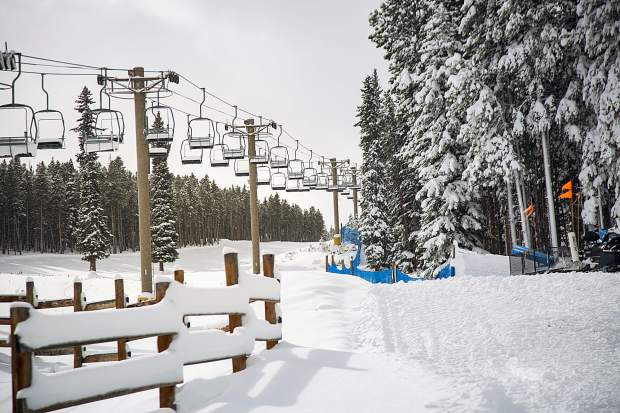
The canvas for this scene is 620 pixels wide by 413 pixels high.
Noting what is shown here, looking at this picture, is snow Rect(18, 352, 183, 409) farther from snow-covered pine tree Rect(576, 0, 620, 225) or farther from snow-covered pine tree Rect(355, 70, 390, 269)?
snow-covered pine tree Rect(355, 70, 390, 269)

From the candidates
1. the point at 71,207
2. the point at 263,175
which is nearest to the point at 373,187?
the point at 263,175

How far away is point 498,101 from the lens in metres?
23.9

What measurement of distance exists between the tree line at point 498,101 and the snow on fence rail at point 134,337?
1810 centimetres

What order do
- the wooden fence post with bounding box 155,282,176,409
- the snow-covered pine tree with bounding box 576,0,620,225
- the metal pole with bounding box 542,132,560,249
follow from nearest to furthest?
the wooden fence post with bounding box 155,282,176,409 → the snow-covered pine tree with bounding box 576,0,620,225 → the metal pole with bounding box 542,132,560,249

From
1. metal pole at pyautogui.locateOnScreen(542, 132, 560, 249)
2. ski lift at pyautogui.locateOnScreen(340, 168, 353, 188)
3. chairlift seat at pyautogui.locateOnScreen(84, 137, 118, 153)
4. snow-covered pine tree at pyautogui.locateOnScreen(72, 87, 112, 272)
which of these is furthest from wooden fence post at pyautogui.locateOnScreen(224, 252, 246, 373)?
snow-covered pine tree at pyautogui.locateOnScreen(72, 87, 112, 272)

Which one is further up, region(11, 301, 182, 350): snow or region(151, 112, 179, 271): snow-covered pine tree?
region(151, 112, 179, 271): snow-covered pine tree

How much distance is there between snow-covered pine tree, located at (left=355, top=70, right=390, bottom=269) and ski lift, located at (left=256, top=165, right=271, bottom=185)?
21066 mm

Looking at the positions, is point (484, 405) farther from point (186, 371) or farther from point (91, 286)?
point (91, 286)

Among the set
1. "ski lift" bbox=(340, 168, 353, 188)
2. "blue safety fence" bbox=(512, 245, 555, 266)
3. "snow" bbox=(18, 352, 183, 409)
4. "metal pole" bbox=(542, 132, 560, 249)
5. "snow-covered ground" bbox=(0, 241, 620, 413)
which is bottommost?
"snow-covered ground" bbox=(0, 241, 620, 413)

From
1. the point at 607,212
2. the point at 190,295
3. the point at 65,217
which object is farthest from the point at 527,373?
the point at 65,217

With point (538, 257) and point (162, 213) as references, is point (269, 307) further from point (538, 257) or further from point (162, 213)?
point (162, 213)

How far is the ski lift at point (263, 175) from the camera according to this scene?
71.5 feet

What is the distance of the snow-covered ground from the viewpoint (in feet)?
15.9

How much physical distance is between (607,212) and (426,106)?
488 inches
